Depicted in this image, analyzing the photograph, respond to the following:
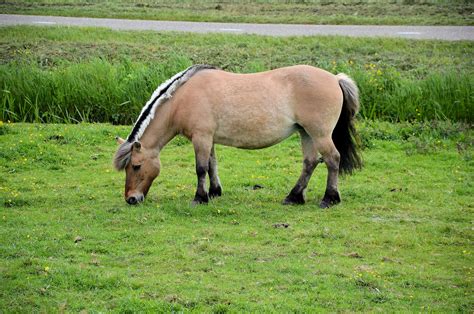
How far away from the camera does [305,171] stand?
10547mm

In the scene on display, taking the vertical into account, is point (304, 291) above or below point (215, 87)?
below

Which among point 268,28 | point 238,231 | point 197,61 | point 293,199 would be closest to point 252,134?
point 293,199

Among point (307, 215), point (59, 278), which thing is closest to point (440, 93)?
point (307, 215)

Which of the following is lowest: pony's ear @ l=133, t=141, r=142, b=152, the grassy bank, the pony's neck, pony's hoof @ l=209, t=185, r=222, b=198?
pony's hoof @ l=209, t=185, r=222, b=198

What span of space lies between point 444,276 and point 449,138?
600 centimetres

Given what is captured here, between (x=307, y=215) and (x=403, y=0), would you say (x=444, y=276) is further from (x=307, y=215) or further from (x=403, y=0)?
(x=403, y=0)

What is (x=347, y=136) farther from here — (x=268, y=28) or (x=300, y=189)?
(x=268, y=28)

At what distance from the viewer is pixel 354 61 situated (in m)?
16.8

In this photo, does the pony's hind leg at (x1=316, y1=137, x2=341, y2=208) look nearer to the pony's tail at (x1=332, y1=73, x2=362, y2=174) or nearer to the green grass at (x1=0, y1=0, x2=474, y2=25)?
the pony's tail at (x1=332, y1=73, x2=362, y2=174)

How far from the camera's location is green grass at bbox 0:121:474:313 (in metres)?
7.29

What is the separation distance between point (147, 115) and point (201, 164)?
37.9 inches

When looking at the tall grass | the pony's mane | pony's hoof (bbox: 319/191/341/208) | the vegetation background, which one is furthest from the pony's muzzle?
the tall grass

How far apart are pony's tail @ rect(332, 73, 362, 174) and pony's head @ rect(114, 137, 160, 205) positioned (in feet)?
8.20

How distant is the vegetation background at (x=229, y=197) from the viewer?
744 cm
